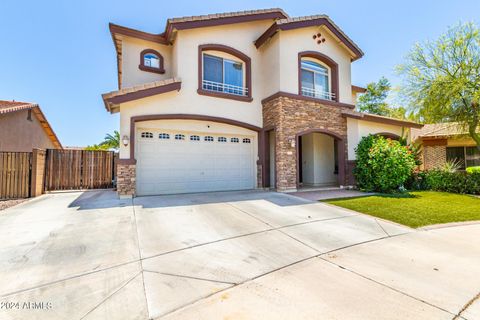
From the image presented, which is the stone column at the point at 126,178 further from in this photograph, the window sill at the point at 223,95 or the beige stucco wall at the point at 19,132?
the beige stucco wall at the point at 19,132

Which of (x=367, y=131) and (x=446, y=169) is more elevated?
(x=367, y=131)

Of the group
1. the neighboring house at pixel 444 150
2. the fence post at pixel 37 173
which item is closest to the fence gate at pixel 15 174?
the fence post at pixel 37 173

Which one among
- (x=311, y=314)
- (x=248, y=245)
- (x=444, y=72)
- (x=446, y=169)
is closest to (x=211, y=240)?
(x=248, y=245)

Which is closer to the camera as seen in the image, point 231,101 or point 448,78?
point 231,101

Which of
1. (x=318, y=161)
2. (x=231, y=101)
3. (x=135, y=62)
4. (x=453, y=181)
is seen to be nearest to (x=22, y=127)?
(x=135, y=62)

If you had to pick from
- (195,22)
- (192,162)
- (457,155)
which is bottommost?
(192,162)

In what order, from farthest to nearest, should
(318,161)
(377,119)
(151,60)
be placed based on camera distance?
(318,161) < (377,119) < (151,60)

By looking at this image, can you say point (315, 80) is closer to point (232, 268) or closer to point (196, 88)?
point (196, 88)

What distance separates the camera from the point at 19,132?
1505 centimetres

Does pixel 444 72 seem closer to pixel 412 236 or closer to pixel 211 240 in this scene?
pixel 412 236

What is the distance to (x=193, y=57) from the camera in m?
10.5

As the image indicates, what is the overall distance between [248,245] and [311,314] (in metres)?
2.06

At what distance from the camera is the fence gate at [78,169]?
1120cm

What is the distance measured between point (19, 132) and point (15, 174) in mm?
8298
